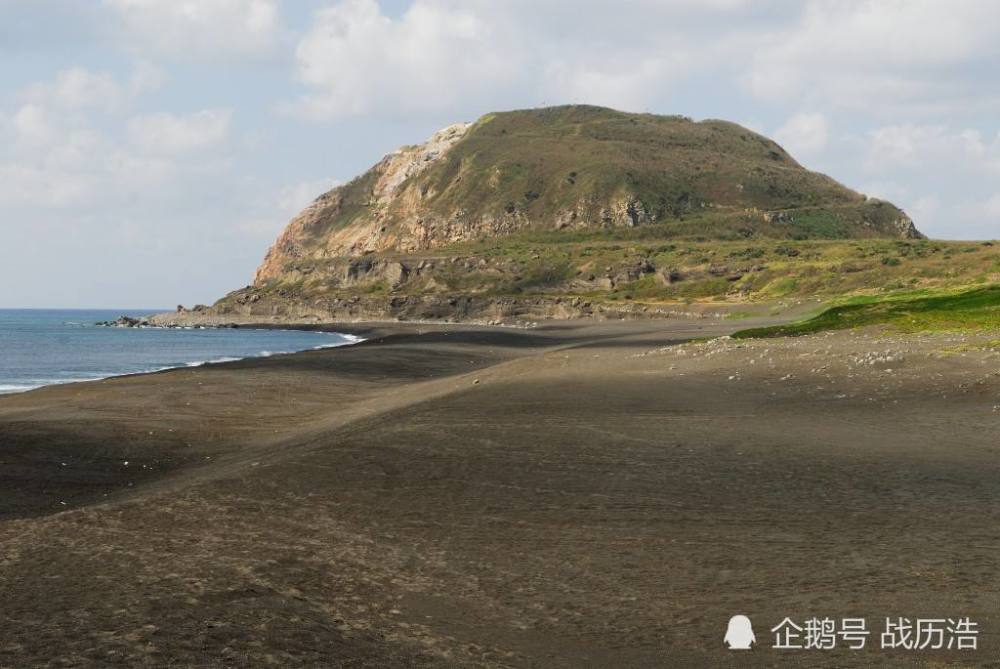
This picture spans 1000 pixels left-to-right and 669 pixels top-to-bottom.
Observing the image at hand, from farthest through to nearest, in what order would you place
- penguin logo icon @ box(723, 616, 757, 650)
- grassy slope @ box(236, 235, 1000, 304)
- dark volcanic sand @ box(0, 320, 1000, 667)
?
grassy slope @ box(236, 235, 1000, 304), dark volcanic sand @ box(0, 320, 1000, 667), penguin logo icon @ box(723, 616, 757, 650)

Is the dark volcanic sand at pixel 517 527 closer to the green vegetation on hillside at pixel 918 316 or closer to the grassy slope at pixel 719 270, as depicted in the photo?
the green vegetation on hillside at pixel 918 316

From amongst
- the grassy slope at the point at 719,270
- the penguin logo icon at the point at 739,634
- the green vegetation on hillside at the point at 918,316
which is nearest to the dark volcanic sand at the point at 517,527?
the penguin logo icon at the point at 739,634

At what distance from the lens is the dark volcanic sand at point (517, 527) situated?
367 inches

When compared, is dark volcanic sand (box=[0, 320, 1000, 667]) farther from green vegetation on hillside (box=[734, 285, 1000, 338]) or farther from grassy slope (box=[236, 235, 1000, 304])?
grassy slope (box=[236, 235, 1000, 304])

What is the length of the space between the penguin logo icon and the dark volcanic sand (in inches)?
5.4

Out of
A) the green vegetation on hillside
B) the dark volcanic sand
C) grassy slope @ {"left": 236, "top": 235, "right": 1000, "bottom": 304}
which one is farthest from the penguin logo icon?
grassy slope @ {"left": 236, "top": 235, "right": 1000, "bottom": 304}

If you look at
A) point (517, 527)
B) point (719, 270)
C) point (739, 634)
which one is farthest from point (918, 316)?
point (719, 270)

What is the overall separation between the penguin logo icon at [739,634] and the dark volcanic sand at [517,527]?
14cm

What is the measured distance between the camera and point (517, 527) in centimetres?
1383

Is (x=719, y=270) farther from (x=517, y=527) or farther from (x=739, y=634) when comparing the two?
(x=739, y=634)

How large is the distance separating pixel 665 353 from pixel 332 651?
122 ft

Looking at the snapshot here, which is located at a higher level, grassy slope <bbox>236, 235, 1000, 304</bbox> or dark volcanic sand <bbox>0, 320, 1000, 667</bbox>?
grassy slope <bbox>236, 235, 1000, 304</bbox>

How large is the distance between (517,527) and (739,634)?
5.20 meters

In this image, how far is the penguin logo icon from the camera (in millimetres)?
8961
